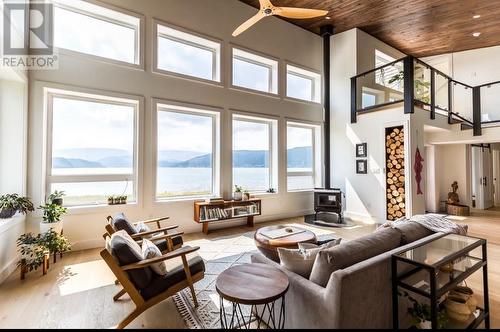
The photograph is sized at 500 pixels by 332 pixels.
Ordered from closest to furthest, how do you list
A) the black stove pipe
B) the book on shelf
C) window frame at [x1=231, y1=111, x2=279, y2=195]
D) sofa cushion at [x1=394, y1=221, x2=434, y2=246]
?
sofa cushion at [x1=394, y1=221, x2=434, y2=246] → the book on shelf → window frame at [x1=231, y1=111, x2=279, y2=195] → the black stove pipe

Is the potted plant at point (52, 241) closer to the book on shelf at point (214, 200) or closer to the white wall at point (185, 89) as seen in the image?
the white wall at point (185, 89)

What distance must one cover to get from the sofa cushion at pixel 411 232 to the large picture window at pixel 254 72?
447 cm

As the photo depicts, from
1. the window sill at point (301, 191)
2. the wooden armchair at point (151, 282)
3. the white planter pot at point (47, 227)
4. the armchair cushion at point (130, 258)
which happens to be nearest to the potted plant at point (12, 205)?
the white planter pot at point (47, 227)

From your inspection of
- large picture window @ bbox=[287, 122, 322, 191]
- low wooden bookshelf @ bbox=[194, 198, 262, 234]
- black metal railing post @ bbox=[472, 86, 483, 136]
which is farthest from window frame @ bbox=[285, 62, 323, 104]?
black metal railing post @ bbox=[472, 86, 483, 136]

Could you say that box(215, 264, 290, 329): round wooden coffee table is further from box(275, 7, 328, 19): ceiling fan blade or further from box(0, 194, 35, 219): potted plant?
box(275, 7, 328, 19): ceiling fan blade

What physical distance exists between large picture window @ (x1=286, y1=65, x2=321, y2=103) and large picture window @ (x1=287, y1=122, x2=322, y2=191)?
2.76 ft

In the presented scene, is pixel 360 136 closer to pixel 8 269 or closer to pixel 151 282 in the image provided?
pixel 151 282

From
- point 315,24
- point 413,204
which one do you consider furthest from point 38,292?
point 315,24

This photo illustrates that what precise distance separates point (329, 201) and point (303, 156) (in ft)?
5.00

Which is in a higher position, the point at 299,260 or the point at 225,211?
the point at 299,260

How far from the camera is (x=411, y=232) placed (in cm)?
231

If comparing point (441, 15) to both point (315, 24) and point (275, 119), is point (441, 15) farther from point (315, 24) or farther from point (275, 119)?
point (275, 119)

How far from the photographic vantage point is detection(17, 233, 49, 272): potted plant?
9.61ft

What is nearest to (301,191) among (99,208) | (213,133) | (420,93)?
(213,133)
